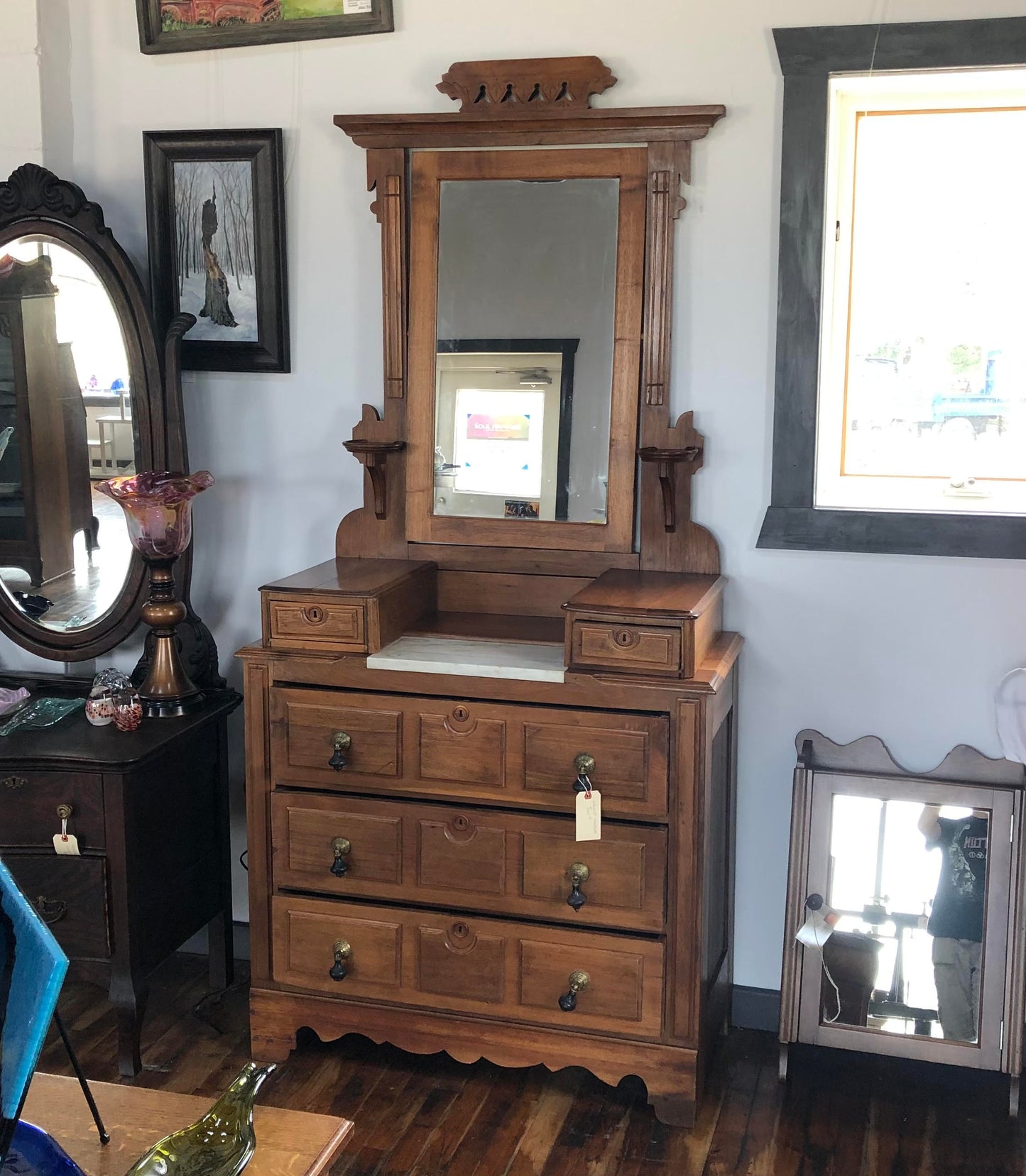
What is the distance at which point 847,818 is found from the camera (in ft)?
8.97

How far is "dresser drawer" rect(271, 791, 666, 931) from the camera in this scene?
8.30 ft

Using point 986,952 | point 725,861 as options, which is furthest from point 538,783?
point 986,952

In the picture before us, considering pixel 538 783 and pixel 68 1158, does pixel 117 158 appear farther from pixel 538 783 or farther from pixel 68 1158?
pixel 68 1158

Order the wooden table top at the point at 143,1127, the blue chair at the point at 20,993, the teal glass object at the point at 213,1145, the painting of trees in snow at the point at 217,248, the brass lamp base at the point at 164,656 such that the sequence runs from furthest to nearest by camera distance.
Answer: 1. the painting of trees in snow at the point at 217,248
2. the brass lamp base at the point at 164,656
3. the wooden table top at the point at 143,1127
4. the teal glass object at the point at 213,1145
5. the blue chair at the point at 20,993

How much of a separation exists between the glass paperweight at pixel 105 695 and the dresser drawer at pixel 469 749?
17.5 inches

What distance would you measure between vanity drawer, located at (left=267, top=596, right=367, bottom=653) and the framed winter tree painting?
0.75 meters

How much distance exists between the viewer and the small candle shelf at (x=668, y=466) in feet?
8.87

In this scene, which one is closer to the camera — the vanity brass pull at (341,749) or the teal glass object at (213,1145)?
the teal glass object at (213,1145)

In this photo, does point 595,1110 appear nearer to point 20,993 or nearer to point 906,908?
point 906,908

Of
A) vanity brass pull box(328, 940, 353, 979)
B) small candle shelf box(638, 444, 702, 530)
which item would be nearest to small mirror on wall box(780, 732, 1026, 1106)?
small candle shelf box(638, 444, 702, 530)

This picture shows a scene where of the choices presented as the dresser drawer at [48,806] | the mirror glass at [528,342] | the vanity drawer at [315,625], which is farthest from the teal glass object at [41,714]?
the mirror glass at [528,342]

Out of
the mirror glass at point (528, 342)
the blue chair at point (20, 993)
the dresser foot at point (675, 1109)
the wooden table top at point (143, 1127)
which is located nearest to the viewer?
the blue chair at point (20, 993)

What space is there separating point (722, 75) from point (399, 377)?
991 millimetres

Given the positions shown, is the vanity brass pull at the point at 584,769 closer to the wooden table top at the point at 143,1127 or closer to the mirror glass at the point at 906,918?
the mirror glass at the point at 906,918
